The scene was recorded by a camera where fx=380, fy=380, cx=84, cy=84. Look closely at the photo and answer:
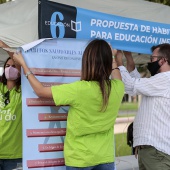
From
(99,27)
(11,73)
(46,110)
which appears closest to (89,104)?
(46,110)

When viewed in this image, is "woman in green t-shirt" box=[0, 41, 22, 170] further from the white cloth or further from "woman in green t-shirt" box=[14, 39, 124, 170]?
the white cloth

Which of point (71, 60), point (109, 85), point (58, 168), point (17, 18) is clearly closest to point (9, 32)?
point (17, 18)

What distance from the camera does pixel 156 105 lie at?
138 inches

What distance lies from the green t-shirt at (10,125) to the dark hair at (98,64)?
126 centimetres

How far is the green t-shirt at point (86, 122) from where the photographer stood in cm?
285

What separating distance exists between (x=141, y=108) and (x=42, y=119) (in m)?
0.99

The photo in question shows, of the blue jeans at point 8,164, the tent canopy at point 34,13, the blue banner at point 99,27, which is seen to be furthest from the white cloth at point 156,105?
the blue jeans at point 8,164

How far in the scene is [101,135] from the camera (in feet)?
10.0

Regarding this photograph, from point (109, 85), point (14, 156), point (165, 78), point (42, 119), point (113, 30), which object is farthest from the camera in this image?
point (14, 156)

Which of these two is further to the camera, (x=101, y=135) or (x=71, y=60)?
(x=71, y=60)

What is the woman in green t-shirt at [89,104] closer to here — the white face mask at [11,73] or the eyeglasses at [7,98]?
the white face mask at [11,73]

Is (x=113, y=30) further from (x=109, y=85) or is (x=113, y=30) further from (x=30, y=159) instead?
(x=30, y=159)

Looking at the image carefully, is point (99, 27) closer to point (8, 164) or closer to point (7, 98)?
point (7, 98)

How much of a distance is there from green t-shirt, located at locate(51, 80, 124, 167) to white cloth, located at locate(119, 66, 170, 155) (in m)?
0.48
